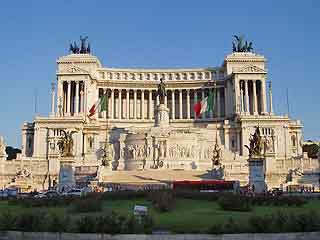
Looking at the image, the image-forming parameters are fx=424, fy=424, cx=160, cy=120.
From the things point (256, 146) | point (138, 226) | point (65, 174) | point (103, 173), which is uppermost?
point (256, 146)

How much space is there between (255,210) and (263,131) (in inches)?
2565

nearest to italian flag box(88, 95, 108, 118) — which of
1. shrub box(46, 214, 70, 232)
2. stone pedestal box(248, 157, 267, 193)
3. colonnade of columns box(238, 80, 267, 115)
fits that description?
colonnade of columns box(238, 80, 267, 115)

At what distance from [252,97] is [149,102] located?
26653mm

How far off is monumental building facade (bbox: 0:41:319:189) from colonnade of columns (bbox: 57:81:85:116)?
0.80 ft

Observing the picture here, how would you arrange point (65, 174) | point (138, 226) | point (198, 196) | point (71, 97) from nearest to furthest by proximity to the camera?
point (138, 226), point (198, 196), point (65, 174), point (71, 97)

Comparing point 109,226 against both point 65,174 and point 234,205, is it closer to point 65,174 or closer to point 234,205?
point 234,205

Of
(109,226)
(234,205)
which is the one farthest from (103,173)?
(109,226)

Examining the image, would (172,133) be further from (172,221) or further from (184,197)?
(172,221)

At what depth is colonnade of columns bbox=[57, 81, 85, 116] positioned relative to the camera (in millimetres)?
100938

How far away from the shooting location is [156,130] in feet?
262

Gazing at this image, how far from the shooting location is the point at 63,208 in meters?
26.8

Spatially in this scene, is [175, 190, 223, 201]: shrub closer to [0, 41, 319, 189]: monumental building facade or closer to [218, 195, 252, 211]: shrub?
[218, 195, 252, 211]: shrub

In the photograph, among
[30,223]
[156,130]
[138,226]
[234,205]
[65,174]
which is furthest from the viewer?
[156,130]

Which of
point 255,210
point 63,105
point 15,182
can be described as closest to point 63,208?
point 255,210
